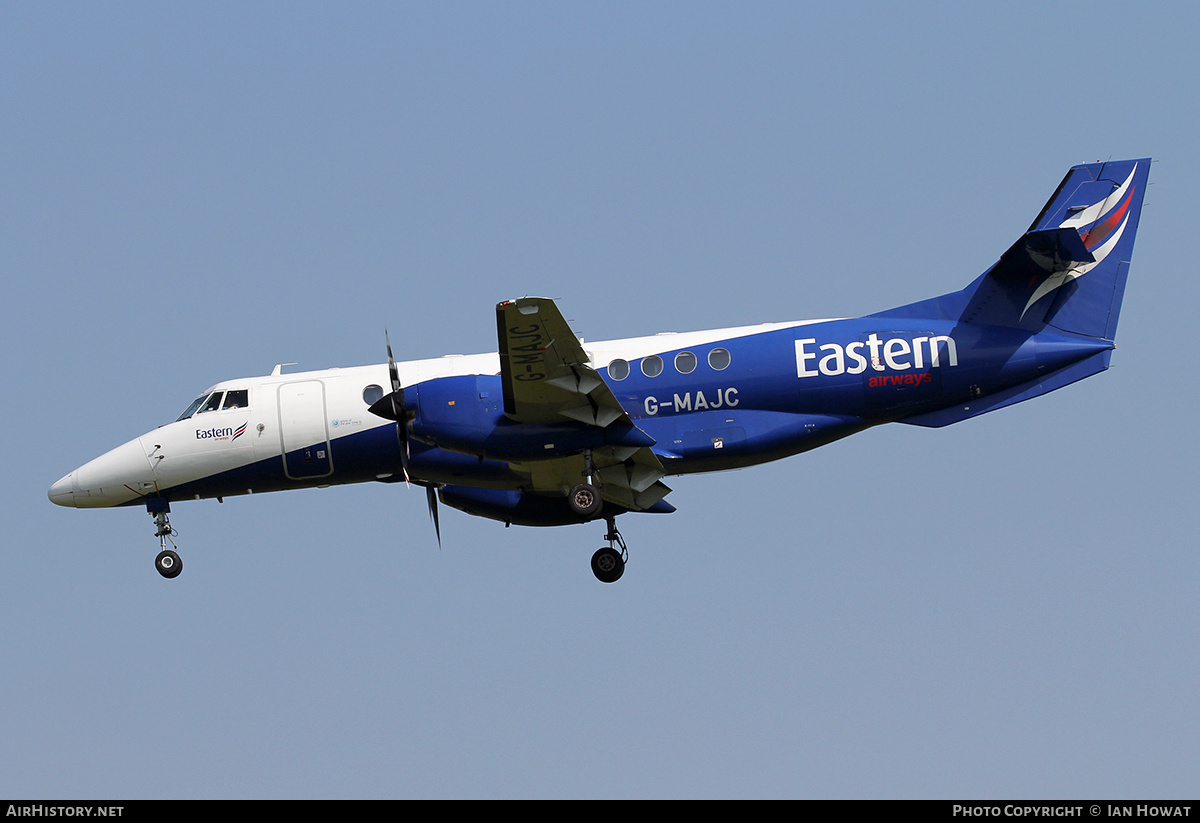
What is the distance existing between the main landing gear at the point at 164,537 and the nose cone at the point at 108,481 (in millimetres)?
372

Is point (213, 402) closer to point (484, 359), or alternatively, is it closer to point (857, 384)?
point (484, 359)

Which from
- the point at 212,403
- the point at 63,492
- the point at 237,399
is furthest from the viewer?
the point at 63,492

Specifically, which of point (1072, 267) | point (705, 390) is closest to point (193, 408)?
point (705, 390)

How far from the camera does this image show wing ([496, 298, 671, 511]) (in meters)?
20.3

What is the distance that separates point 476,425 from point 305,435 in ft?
13.5

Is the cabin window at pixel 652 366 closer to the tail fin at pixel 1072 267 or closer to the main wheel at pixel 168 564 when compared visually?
the tail fin at pixel 1072 267

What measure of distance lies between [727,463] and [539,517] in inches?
163

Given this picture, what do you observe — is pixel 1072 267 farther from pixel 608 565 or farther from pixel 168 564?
pixel 168 564

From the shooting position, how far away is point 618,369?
23.0 metres

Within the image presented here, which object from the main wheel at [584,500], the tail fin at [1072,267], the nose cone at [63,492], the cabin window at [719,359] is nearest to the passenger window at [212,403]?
the nose cone at [63,492]
